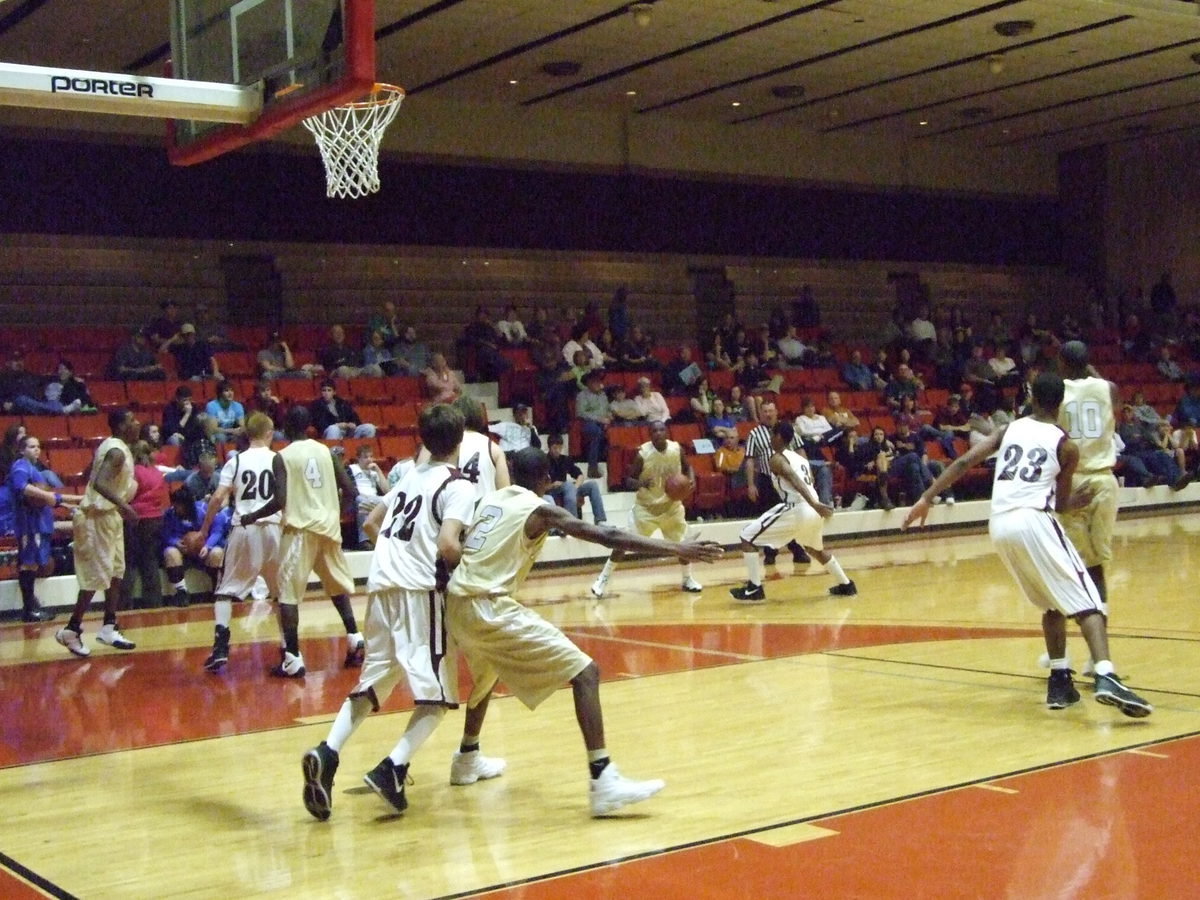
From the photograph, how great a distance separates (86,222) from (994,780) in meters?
15.3

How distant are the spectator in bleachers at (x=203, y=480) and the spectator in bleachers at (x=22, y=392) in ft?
7.13

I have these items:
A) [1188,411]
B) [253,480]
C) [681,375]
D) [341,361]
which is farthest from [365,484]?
[1188,411]

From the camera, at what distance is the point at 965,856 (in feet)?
14.6

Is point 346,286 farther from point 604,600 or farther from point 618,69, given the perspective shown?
point 604,600

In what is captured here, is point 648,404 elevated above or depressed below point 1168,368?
below

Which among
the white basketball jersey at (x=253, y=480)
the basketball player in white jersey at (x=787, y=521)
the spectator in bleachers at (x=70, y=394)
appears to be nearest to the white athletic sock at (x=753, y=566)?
the basketball player in white jersey at (x=787, y=521)

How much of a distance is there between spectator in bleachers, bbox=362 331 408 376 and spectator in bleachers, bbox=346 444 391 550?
305 centimetres

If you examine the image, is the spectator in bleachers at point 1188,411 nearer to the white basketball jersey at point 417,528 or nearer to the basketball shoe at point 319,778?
the white basketball jersey at point 417,528

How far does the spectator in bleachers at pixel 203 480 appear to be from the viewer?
A: 12.6 metres

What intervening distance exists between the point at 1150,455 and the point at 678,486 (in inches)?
438

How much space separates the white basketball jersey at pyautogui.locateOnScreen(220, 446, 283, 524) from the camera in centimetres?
869

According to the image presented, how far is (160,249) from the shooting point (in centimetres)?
1842

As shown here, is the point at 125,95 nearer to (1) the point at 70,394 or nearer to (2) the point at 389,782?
(2) the point at 389,782

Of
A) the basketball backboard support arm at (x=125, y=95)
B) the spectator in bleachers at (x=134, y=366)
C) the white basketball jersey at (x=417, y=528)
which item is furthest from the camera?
the spectator in bleachers at (x=134, y=366)
